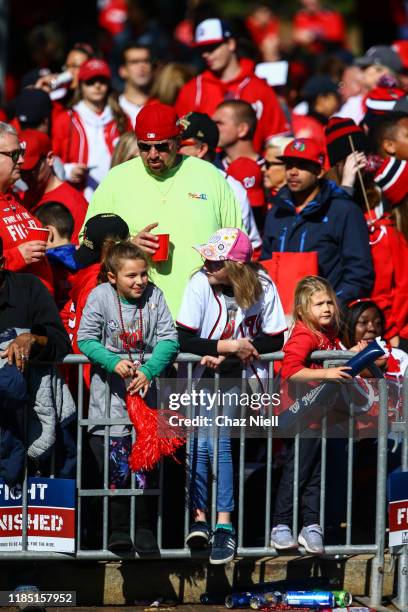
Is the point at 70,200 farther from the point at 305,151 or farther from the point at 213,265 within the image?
the point at 213,265

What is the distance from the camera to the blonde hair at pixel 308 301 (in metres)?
7.83

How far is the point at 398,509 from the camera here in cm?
755

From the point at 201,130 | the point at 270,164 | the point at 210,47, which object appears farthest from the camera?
the point at 210,47

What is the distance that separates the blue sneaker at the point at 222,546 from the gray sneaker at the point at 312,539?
1.39 feet

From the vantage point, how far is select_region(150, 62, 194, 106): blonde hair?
1265 cm

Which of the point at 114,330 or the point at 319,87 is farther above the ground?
the point at 319,87

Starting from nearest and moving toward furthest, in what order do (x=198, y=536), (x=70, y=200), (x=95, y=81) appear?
(x=198, y=536)
(x=70, y=200)
(x=95, y=81)

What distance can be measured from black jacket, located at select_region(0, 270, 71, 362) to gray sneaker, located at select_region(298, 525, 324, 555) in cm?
176

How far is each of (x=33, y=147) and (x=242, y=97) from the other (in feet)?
10.4

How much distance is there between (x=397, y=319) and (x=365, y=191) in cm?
119

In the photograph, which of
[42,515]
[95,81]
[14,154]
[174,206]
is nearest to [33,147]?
[14,154]

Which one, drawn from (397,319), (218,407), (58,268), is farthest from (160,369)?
(397,319)

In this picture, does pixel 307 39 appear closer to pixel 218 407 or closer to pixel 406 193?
pixel 406 193

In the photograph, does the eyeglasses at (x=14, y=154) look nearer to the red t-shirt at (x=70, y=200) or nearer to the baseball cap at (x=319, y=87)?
the red t-shirt at (x=70, y=200)
